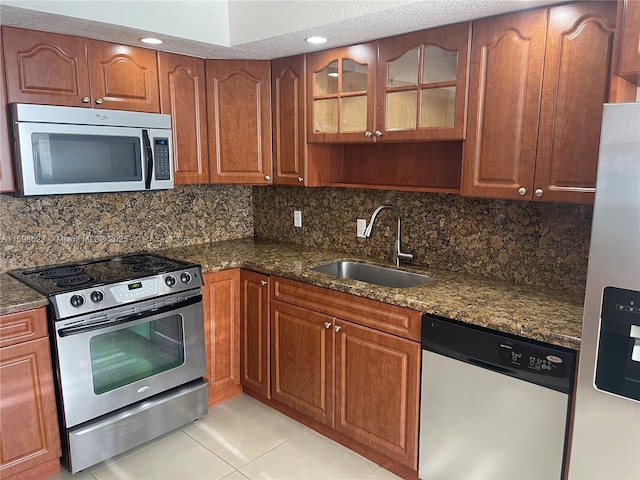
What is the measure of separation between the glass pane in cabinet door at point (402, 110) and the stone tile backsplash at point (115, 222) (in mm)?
1505

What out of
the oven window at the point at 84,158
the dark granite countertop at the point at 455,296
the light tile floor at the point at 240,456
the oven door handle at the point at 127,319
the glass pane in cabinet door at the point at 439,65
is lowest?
the light tile floor at the point at 240,456

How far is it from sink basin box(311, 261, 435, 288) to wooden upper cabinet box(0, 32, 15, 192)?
1583 mm

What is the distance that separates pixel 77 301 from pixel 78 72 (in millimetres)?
1154

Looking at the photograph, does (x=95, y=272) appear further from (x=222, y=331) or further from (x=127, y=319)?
(x=222, y=331)

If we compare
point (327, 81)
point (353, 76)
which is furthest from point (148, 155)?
point (353, 76)

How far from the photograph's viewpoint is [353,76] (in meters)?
2.59

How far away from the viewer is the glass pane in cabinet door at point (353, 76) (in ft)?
8.31

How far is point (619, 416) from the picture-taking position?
152 centimetres

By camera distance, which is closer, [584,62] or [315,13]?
[584,62]

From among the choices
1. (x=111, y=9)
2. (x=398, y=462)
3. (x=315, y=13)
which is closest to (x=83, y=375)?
(x=398, y=462)

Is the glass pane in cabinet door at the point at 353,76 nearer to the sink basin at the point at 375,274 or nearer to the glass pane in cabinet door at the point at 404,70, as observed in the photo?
the glass pane in cabinet door at the point at 404,70

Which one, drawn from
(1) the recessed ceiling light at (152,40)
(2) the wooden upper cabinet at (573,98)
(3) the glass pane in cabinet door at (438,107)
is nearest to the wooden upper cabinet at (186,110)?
(1) the recessed ceiling light at (152,40)

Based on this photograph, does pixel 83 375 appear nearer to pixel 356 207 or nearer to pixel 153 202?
pixel 153 202

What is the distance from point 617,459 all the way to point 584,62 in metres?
1.42
